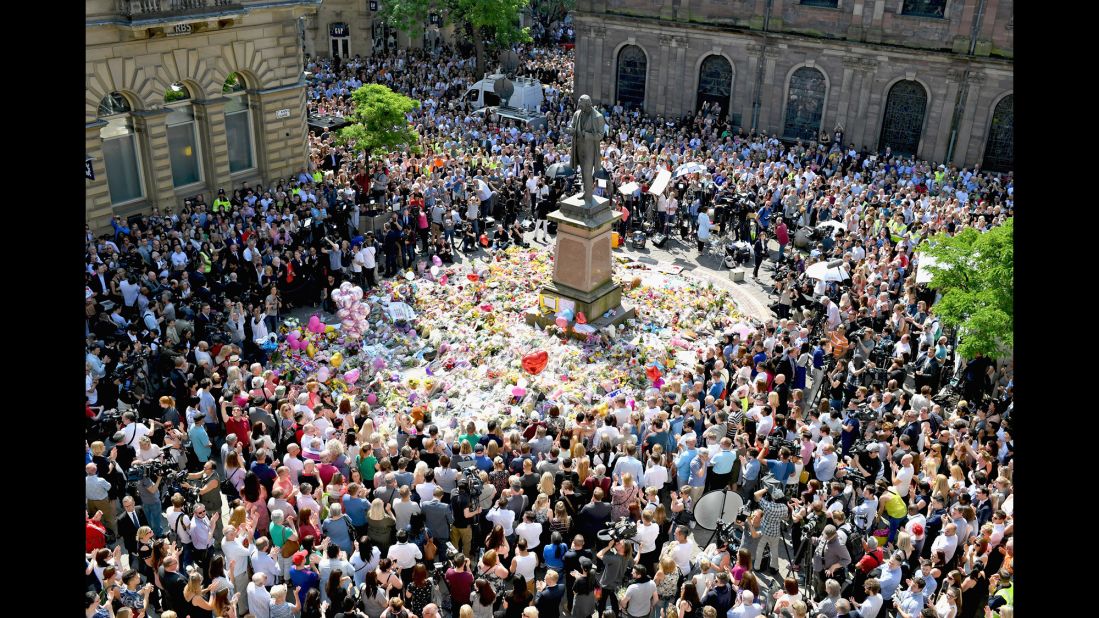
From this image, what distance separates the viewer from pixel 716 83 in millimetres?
41438

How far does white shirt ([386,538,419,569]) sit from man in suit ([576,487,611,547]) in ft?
7.52

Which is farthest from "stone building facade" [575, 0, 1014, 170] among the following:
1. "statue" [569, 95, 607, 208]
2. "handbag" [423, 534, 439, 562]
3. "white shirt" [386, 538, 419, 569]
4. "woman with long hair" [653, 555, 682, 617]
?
"white shirt" [386, 538, 419, 569]

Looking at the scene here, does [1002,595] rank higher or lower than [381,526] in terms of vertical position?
higher

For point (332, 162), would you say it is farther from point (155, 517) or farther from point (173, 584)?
point (173, 584)

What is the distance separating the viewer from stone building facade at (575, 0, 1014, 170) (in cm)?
3556

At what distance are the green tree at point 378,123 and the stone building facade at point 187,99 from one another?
1931 mm

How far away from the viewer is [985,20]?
3447 cm

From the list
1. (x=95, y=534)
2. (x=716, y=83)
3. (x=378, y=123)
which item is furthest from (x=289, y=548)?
(x=716, y=83)

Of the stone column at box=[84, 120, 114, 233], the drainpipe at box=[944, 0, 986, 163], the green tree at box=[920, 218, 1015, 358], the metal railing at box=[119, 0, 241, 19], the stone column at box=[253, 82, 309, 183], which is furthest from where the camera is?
the drainpipe at box=[944, 0, 986, 163]

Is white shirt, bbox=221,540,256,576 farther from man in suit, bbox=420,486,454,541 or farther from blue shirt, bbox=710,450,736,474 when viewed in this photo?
blue shirt, bbox=710,450,736,474

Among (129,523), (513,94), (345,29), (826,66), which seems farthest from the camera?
(345,29)

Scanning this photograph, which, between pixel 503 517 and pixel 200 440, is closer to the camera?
pixel 503 517

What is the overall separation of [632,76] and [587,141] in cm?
2505

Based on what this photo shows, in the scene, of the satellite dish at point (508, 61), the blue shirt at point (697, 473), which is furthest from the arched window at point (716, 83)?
the blue shirt at point (697, 473)
